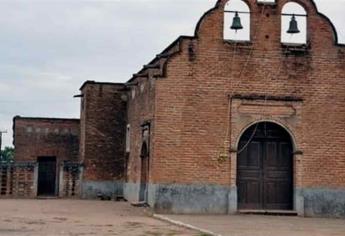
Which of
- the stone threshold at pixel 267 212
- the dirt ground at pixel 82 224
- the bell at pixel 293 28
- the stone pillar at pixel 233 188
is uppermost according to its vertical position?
the bell at pixel 293 28

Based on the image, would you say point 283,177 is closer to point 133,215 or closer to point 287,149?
point 287,149

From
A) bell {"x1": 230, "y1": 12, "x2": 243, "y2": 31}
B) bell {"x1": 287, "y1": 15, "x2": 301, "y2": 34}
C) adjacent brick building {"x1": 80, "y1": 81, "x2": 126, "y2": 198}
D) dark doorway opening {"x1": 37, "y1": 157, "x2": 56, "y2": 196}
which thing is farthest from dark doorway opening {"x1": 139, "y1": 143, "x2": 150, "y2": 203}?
dark doorway opening {"x1": 37, "y1": 157, "x2": 56, "y2": 196}

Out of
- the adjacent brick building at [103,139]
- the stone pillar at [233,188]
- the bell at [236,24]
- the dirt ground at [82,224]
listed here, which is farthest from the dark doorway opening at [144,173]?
the adjacent brick building at [103,139]

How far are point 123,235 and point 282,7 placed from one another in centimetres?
1185

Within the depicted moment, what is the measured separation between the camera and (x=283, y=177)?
2384 cm

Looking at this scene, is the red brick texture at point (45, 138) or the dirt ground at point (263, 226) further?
the red brick texture at point (45, 138)

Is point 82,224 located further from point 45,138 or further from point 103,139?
point 45,138

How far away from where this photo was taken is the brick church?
2280 cm

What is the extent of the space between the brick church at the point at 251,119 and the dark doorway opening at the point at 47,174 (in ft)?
48.7

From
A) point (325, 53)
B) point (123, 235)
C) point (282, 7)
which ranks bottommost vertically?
point (123, 235)

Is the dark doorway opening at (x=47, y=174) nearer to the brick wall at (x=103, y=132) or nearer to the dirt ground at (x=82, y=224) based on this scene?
the brick wall at (x=103, y=132)

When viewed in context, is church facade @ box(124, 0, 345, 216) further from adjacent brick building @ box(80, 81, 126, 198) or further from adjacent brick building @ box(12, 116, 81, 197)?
adjacent brick building @ box(12, 116, 81, 197)

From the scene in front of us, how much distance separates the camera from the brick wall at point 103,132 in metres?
33.9

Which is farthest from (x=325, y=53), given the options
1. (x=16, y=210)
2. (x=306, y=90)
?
(x=16, y=210)
